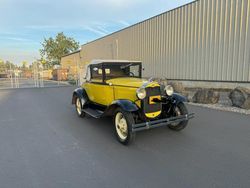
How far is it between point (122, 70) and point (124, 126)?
207cm

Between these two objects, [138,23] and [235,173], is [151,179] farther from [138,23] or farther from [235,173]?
[138,23]

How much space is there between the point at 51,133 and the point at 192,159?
3.35 m

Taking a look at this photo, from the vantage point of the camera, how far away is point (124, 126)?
3.77 meters

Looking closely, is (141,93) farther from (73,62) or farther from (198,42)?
(73,62)

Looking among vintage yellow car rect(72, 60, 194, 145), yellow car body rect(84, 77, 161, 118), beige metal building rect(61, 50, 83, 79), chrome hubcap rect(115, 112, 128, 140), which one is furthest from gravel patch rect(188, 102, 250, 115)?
beige metal building rect(61, 50, 83, 79)

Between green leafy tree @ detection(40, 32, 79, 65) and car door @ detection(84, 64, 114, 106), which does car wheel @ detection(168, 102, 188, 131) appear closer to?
car door @ detection(84, 64, 114, 106)

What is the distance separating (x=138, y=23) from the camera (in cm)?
1430

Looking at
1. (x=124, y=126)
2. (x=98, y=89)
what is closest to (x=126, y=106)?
(x=124, y=126)

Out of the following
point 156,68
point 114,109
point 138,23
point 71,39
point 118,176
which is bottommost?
point 118,176

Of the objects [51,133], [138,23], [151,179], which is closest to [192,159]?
[151,179]

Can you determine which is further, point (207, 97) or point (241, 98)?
point (207, 97)

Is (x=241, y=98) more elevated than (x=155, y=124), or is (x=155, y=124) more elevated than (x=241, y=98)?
(x=241, y=98)

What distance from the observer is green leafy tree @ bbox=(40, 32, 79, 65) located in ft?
138

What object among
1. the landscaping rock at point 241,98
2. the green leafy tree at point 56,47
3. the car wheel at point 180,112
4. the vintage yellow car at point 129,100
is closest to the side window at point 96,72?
the vintage yellow car at point 129,100
